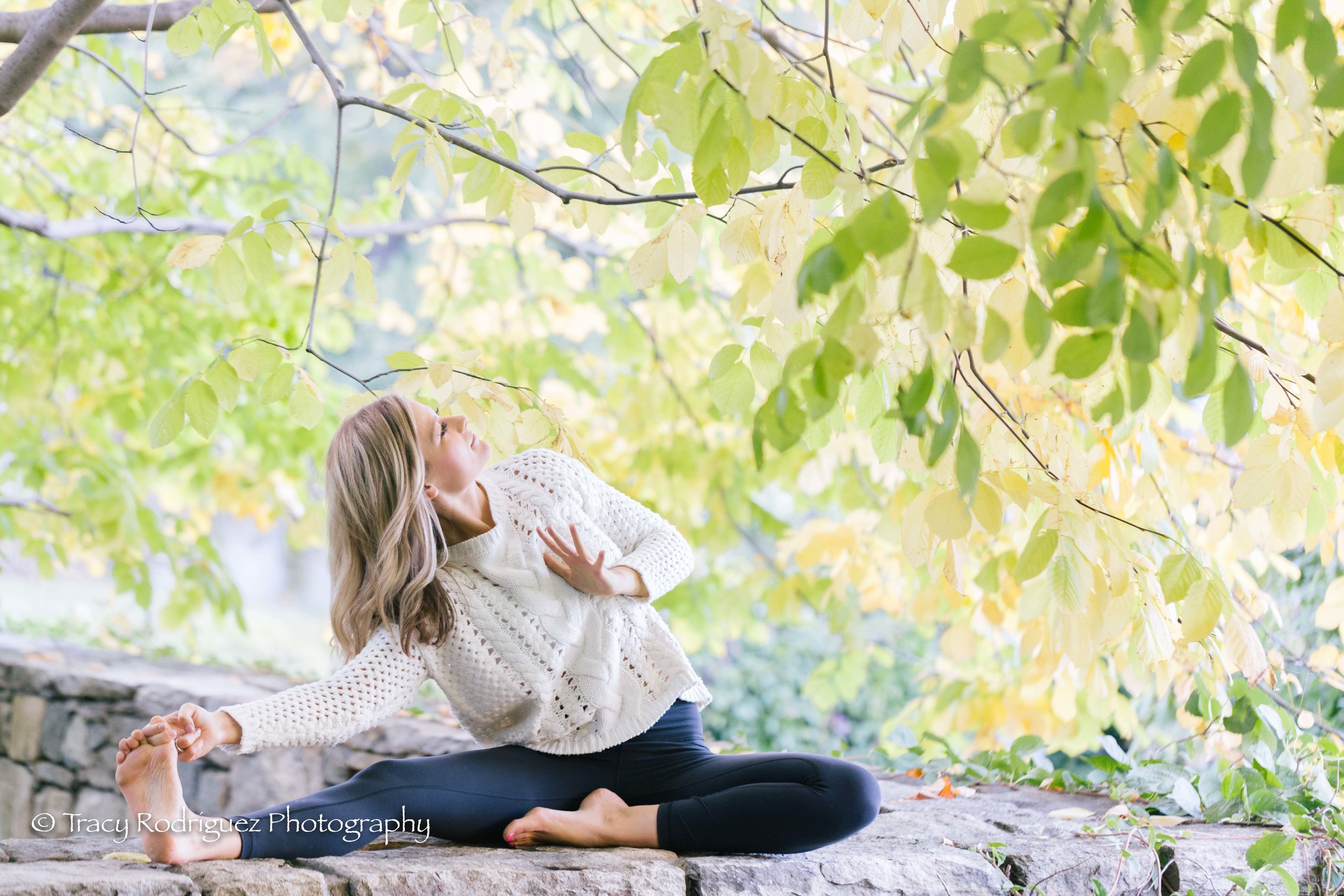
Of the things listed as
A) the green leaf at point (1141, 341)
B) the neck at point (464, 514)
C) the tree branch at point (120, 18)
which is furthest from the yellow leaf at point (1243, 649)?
the tree branch at point (120, 18)

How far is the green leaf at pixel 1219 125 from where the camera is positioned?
678 millimetres

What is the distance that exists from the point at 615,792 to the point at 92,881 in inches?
33.0

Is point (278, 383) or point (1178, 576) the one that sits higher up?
point (278, 383)

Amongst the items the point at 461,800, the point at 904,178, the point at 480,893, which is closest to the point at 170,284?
the point at 461,800

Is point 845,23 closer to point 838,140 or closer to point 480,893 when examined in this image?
point 838,140

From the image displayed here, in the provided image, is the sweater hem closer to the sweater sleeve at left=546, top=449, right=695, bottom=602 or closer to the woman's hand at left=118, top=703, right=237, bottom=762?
the sweater sleeve at left=546, top=449, right=695, bottom=602

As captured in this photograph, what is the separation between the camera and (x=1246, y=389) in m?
0.75

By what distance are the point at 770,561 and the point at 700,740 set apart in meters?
2.37

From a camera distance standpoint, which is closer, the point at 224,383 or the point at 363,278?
the point at 224,383

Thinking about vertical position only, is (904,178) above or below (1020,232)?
above

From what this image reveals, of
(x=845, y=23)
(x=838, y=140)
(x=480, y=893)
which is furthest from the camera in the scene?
(x=480, y=893)

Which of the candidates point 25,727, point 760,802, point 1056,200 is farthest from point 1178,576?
point 25,727

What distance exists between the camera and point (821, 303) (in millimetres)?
1354

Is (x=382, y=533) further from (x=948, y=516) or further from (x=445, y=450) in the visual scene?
(x=948, y=516)
